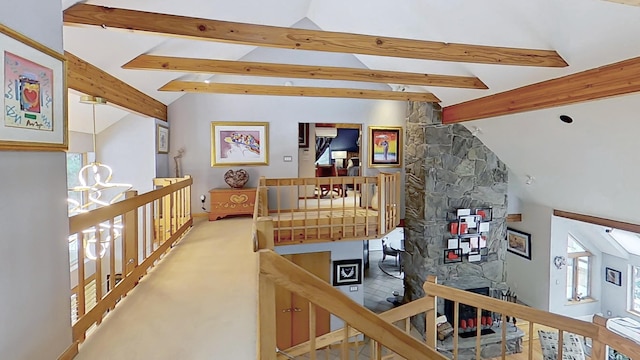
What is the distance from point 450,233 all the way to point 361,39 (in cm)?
474

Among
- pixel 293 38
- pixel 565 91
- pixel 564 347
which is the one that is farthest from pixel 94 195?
pixel 564 347

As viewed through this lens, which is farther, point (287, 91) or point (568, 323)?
point (287, 91)

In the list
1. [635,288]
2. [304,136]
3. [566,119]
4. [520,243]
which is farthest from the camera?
[520,243]

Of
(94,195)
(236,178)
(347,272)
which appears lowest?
(347,272)

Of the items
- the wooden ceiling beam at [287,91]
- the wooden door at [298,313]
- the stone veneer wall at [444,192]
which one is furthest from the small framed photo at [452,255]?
the wooden ceiling beam at [287,91]

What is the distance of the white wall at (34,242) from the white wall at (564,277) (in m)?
8.75

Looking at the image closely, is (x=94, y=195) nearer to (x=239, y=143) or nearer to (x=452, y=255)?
(x=239, y=143)

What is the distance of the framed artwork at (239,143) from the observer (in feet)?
20.7

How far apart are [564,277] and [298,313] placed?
647 centimetres

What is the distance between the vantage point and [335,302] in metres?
1.33

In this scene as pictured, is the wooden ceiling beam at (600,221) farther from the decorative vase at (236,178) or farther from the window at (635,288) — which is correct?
the decorative vase at (236,178)

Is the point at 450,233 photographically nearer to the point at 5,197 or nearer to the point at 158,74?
the point at 158,74

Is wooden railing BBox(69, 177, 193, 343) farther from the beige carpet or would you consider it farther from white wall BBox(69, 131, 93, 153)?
white wall BBox(69, 131, 93, 153)

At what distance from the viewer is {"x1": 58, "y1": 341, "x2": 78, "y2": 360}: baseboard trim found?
1.79 m
